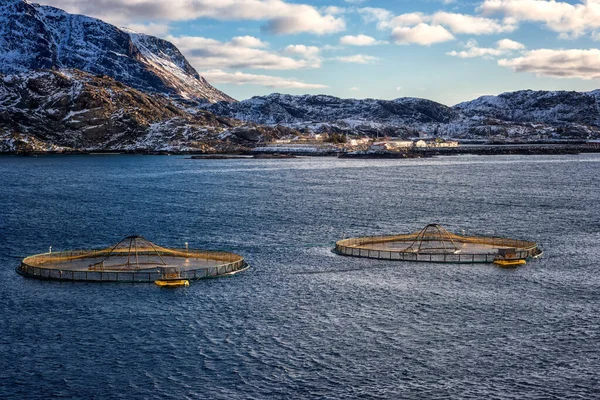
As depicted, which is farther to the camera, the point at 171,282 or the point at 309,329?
the point at 171,282

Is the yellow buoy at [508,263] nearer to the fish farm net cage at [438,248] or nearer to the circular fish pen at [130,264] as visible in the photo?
the fish farm net cage at [438,248]

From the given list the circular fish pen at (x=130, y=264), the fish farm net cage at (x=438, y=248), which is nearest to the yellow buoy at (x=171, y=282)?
the circular fish pen at (x=130, y=264)

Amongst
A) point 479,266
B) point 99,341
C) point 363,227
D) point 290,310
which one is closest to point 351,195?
point 363,227

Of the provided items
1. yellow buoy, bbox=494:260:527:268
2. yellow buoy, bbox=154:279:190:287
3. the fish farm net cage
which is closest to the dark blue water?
yellow buoy, bbox=154:279:190:287

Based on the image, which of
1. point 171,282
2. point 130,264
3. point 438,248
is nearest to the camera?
point 171,282

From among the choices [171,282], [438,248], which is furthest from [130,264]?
[438,248]

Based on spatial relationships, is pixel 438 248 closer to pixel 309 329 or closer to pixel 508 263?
pixel 508 263

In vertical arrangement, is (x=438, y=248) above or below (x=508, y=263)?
above
